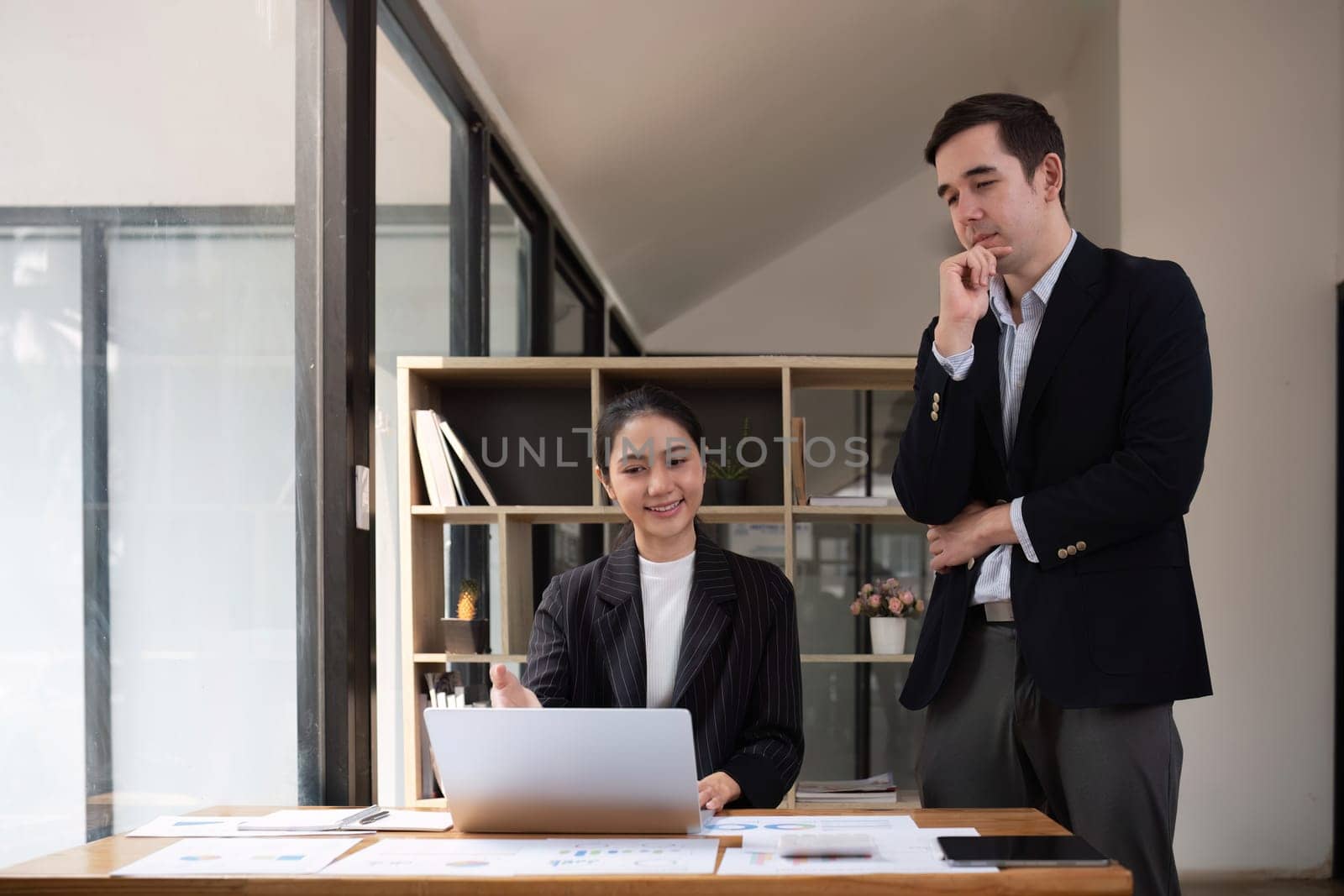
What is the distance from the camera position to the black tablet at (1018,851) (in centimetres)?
114

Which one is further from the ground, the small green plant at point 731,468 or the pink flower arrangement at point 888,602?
the small green plant at point 731,468

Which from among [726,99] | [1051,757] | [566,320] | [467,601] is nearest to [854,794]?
[467,601]

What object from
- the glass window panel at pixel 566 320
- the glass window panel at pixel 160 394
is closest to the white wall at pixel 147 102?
the glass window panel at pixel 160 394

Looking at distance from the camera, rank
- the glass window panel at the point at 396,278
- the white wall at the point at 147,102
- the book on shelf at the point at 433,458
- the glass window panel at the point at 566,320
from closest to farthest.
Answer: the white wall at the point at 147,102
the glass window panel at the point at 396,278
the book on shelf at the point at 433,458
the glass window panel at the point at 566,320

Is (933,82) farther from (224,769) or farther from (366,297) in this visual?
(224,769)

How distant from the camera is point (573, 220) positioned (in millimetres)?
5156

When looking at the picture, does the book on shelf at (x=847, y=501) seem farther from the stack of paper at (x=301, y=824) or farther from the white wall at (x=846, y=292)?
the white wall at (x=846, y=292)

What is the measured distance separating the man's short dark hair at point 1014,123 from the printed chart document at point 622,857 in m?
Result: 0.99

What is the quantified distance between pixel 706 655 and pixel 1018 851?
0.80m

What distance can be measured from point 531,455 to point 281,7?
4.37 feet

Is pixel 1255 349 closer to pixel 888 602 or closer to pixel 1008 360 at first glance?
pixel 888 602

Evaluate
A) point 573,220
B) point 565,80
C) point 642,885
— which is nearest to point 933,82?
point 573,220

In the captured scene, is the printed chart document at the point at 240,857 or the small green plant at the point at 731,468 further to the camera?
the small green plant at the point at 731,468

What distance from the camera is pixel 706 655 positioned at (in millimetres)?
1933
